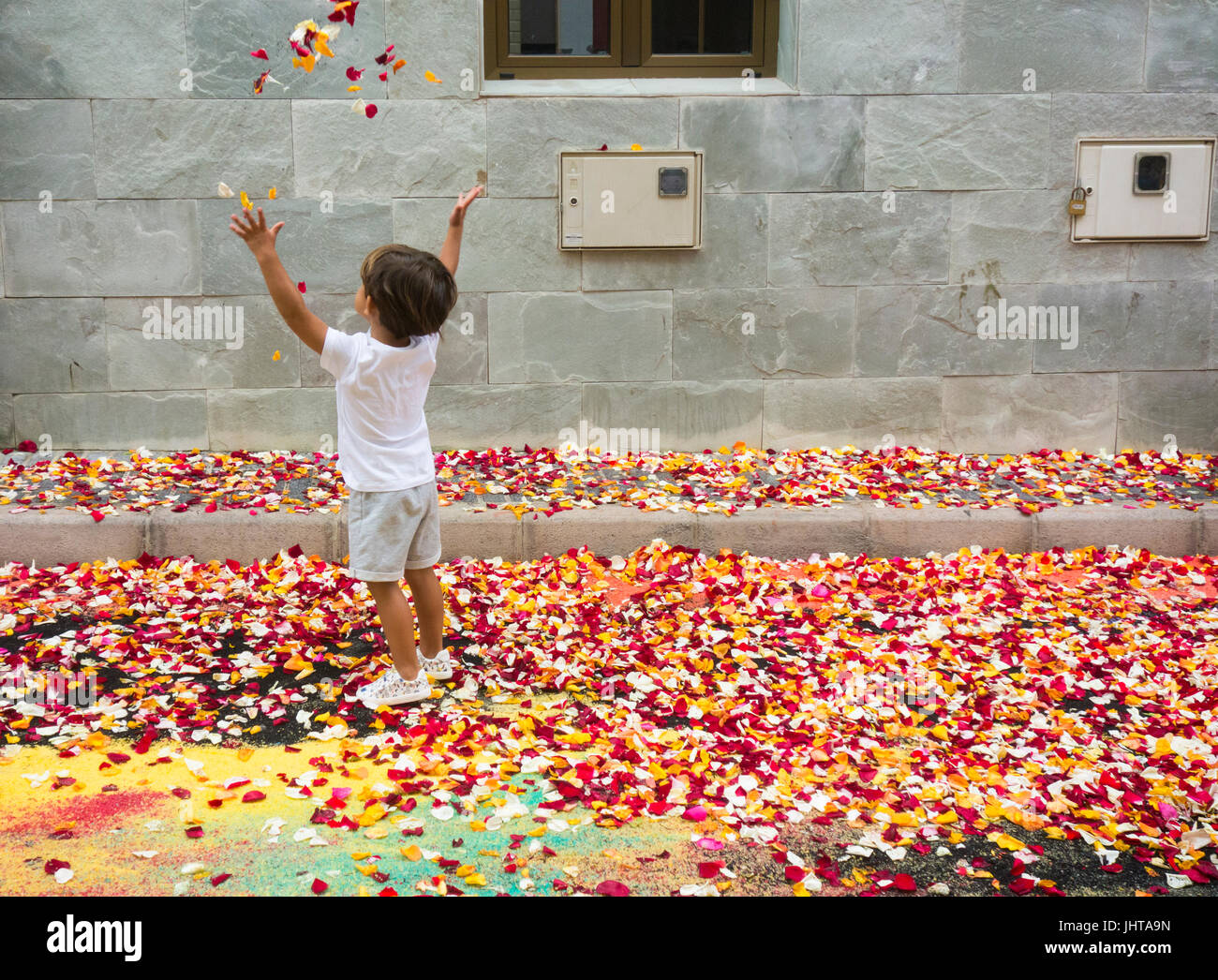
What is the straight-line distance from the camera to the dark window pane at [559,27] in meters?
6.92

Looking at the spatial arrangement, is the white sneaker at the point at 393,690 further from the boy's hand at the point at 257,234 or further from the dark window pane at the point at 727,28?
the dark window pane at the point at 727,28

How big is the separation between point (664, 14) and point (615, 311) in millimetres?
1944

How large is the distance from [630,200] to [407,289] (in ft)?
11.8

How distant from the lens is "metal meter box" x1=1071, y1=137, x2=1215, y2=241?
673 centimetres

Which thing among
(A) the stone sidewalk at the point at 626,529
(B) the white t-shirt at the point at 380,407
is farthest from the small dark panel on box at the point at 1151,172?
(B) the white t-shirt at the point at 380,407

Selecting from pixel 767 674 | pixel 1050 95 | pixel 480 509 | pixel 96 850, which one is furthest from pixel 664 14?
pixel 96 850

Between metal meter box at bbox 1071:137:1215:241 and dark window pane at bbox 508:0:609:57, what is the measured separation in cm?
312

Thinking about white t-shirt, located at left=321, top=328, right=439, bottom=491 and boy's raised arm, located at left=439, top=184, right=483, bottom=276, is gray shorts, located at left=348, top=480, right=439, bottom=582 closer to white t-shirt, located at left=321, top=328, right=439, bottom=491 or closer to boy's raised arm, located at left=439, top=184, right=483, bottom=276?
white t-shirt, located at left=321, top=328, right=439, bottom=491

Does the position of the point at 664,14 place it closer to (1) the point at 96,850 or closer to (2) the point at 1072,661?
(2) the point at 1072,661

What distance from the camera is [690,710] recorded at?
3717 millimetres

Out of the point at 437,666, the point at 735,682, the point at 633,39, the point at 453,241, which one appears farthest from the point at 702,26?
the point at 437,666

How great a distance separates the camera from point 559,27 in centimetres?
695

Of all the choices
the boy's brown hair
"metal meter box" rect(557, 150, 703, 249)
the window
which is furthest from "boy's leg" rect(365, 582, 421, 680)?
the window

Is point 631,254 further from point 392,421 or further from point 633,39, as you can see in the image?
point 392,421
